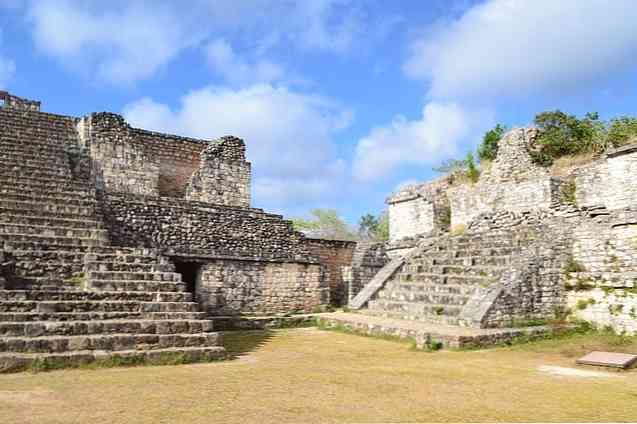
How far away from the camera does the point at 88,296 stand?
8.27 meters

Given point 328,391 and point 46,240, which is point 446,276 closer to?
point 328,391

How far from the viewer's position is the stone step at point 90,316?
745cm

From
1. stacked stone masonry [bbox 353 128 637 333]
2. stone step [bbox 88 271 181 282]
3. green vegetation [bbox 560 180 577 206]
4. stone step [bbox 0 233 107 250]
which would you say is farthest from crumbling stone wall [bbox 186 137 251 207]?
green vegetation [bbox 560 180 577 206]

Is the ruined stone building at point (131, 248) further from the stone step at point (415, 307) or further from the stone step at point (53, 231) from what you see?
the stone step at point (415, 307)

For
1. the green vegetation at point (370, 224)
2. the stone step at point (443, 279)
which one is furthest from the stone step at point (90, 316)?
the green vegetation at point (370, 224)

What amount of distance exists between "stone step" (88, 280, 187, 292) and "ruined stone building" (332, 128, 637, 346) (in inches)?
166

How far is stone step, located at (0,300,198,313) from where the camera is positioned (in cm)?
764

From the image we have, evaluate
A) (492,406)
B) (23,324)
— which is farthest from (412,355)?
(23,324)

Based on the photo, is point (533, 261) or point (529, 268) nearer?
point (529, 268)

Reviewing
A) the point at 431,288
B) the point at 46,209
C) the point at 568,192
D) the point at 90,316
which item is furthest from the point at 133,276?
the point at 568,192

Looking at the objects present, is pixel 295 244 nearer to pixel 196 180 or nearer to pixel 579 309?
pixel 196 180

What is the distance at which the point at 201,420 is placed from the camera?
16.2 ft

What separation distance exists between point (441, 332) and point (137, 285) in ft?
16.7

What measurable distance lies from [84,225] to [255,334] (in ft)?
13.6
